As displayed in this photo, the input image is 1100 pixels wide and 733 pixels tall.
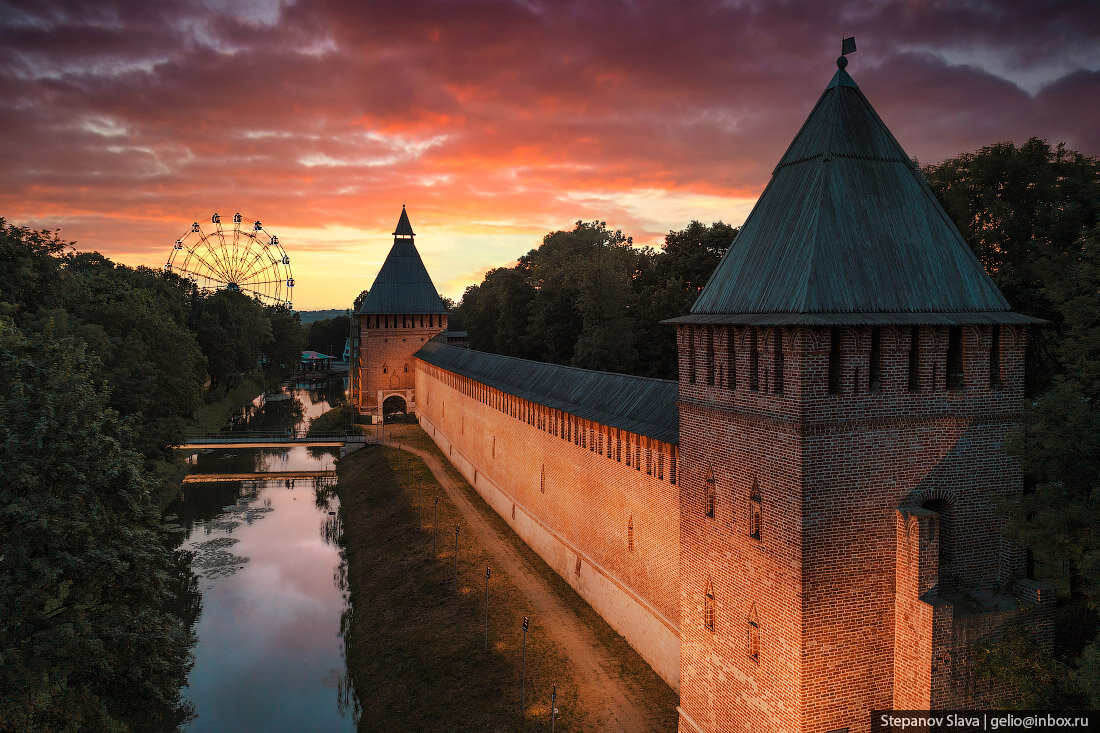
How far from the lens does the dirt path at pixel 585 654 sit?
15.5 meters

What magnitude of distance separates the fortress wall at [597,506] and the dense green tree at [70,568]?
1029 cm

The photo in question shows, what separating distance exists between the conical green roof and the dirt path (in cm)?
3476

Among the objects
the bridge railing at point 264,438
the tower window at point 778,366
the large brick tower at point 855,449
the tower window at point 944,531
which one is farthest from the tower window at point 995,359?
the bridge railing at point 264,438

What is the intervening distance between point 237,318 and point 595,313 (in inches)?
1875

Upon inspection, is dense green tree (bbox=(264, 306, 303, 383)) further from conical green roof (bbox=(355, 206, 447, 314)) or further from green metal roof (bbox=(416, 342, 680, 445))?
green metal roof (bbox=(416, 342, 680, 445))

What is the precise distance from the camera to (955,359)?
11422 millimetres

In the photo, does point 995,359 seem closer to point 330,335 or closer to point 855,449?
point 855,449

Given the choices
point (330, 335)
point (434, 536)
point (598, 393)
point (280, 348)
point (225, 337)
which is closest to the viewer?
point (598, 393)

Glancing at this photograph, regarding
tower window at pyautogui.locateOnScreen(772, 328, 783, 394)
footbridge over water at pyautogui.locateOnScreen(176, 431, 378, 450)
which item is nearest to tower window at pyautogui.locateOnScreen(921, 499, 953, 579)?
tower window at pyautogui.locateOnScreen(772, 328, 783, 394)

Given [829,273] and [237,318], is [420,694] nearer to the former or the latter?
[829,273]

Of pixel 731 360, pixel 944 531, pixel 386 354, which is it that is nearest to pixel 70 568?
pixel 731 360

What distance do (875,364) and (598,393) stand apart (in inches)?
456

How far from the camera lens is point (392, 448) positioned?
46.2 metres

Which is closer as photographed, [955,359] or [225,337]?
[955,359]
